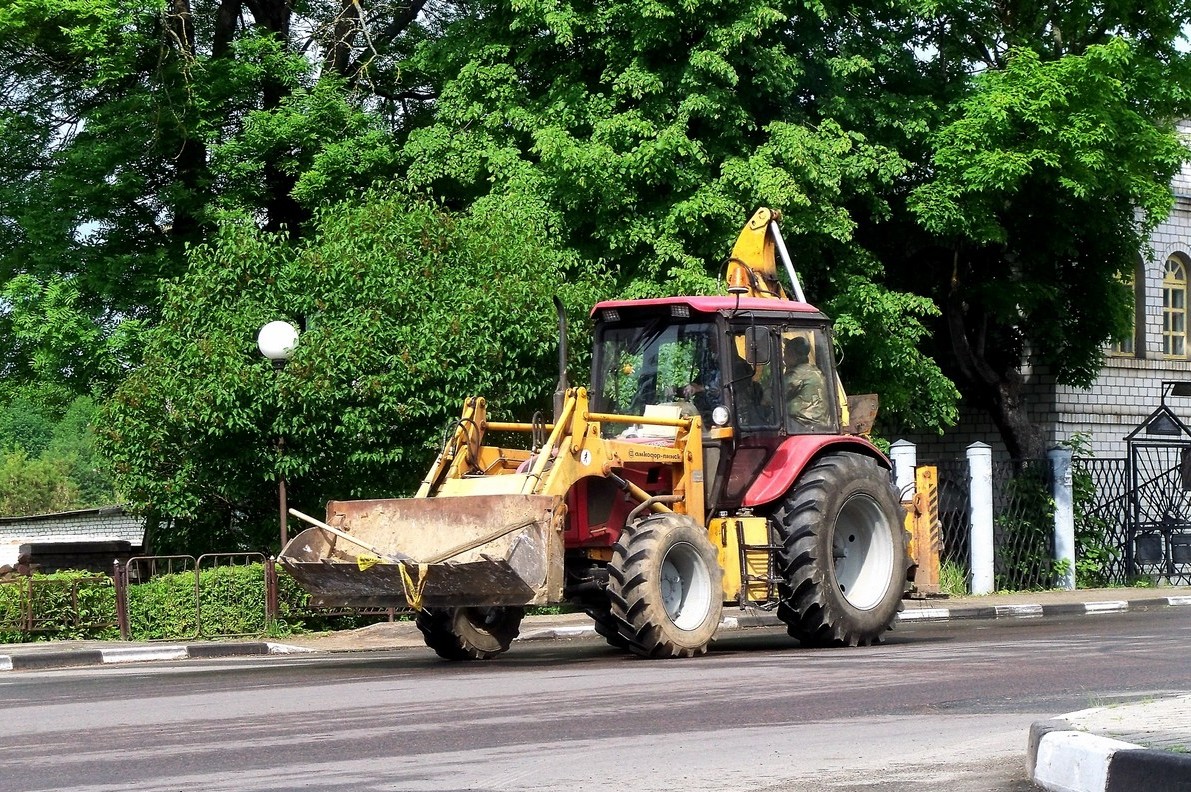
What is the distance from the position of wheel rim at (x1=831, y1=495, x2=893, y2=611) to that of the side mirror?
1.77 meters

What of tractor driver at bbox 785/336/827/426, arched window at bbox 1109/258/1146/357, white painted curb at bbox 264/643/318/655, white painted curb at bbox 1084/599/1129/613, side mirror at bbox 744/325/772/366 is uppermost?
arched window at bbox 1109/258/1146/357

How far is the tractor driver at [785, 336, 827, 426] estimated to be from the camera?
1627 cm

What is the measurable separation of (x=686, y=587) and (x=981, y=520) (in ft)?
47.2

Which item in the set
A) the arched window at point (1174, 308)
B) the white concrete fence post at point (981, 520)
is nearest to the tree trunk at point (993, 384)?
the white concrete fence post at point (981, 520)

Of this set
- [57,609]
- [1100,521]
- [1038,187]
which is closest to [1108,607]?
[1100,521]

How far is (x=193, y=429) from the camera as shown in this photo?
21.8m

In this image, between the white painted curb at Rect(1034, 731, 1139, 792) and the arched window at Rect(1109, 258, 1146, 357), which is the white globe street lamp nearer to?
the white painted curb at Rect(1034, 731, 1139, 792)

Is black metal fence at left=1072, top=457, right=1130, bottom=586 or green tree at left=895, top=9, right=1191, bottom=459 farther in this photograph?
black metal fence at left=1072, top=457, right=1130, bottom=586

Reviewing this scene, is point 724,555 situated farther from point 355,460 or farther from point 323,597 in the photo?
point 355,460

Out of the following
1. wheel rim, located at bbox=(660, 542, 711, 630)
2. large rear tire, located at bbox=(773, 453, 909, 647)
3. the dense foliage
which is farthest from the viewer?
the dense foliage

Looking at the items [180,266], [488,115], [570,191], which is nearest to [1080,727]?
[570,191]

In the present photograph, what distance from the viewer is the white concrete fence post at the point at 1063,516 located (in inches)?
1171

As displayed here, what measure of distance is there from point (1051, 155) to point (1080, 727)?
21.1 meters

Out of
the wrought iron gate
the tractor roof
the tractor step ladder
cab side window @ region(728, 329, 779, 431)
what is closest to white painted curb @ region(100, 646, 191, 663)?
the tractor roof
